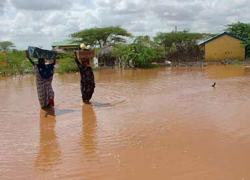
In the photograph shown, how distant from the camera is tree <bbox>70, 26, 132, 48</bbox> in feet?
96.6

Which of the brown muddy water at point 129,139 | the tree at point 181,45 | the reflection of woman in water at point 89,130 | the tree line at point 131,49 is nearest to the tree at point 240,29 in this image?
the tree line at point 131,49

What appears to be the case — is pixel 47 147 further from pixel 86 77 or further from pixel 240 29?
pixel 240 29

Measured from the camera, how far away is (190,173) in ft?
13.3

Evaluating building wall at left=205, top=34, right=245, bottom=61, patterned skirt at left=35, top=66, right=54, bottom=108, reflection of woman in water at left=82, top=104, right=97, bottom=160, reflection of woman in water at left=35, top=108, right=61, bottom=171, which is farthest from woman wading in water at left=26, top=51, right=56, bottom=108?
building wall at left=205, top=34, right=245, bottom=61

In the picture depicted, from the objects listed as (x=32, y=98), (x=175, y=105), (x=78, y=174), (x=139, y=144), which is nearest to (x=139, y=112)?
(x=175, y=105)

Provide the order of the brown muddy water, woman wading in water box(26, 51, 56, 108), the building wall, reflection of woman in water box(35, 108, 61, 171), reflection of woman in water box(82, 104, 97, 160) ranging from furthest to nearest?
the building wall < woman wading in water box(26, 51, 56, 108) < reflection of woman in water box(82, 104, 97, 160) < reflection of woman in water box(35, 108, 61, 171) < the brown muddy water

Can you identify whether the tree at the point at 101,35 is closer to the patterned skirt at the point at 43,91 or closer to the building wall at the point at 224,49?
the building wall at the point at 224,49

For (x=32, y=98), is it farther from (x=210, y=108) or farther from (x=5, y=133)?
(x=210, y=108)

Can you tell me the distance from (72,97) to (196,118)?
16.1 feet

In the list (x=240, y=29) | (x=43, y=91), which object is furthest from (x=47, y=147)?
(x=240, y=29)

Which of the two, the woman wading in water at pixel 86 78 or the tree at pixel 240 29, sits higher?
the tree at pixel 240 29

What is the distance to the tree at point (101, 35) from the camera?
29.5 meters

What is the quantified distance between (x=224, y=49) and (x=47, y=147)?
76.6 feet

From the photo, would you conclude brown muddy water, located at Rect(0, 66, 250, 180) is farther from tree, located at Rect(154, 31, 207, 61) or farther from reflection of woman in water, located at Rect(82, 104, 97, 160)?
tree, located at Rect(154, 31, 207, 61)
